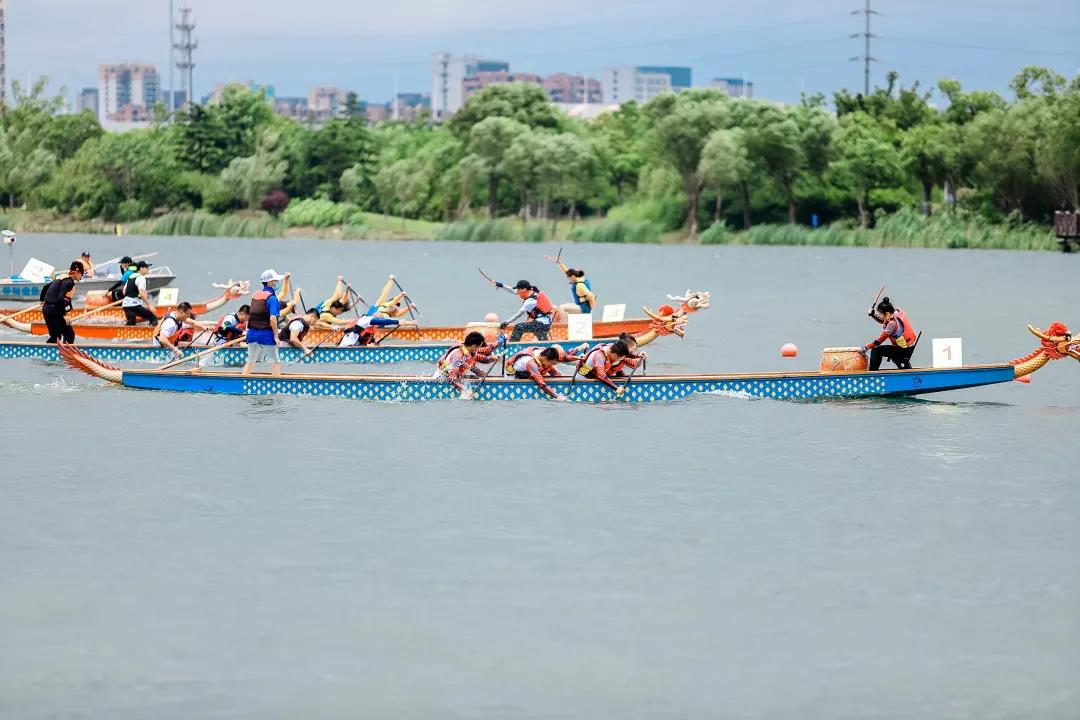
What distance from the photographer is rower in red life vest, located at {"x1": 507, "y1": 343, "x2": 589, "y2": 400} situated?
24.8 meters

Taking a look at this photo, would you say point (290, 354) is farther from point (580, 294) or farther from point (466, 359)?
point (466, 359)

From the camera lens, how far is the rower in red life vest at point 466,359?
25031 mm

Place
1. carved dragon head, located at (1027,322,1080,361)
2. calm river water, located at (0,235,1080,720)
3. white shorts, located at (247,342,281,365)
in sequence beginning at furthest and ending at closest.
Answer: white shorts, located at (247,342,281,365) → carved dragon head, located at (1027,322,1080,361) → calm river water, located at (0,235,1080,720)

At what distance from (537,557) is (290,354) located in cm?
1747

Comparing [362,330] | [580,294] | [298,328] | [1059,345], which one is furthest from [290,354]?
[1059,345]

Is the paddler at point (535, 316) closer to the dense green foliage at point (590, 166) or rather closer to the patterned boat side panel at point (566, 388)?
the patterned boat side panel at point (566, 388)

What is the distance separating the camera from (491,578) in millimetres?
15609

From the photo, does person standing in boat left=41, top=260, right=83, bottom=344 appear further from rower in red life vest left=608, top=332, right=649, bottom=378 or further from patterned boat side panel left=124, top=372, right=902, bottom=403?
rower in red life vest left=608, top=332, right=649, bottom=378

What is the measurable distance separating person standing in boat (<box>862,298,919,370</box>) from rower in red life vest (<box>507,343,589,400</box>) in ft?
15.9

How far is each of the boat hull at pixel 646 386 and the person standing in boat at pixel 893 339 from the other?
0.56 meters

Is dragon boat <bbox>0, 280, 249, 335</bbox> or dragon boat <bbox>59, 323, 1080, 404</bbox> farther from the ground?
dragon boat <bbox>0, 280, 249, 335</bbox>

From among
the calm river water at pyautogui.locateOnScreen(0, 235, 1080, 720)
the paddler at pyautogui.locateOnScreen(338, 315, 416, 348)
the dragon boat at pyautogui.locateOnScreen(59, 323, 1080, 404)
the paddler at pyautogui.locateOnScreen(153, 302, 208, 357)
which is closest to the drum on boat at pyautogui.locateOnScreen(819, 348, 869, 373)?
the dragon boat at pyautogui.locateOnScreen(59, 323, 1080, 404)

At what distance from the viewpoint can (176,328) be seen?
3064 centimetres

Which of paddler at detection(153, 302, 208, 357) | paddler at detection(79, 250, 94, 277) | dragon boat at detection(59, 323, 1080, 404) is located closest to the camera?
dragon boat at detection(59, 323, 1080, 404)
